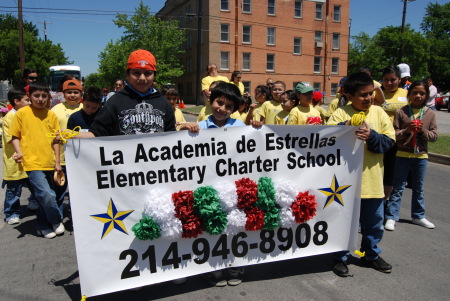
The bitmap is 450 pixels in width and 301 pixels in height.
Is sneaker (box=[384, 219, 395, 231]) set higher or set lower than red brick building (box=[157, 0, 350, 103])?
lower

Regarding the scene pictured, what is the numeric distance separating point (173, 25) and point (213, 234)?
38.1 metres

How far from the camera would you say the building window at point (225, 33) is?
120 feet

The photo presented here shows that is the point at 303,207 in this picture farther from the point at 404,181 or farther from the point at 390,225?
the point at 404,181

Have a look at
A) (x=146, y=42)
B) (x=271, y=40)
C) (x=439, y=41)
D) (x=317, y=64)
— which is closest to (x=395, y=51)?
(x=439, y=41)

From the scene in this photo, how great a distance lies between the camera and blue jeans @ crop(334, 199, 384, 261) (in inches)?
133

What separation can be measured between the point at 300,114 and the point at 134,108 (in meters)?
2.71

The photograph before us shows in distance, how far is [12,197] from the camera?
484 cm

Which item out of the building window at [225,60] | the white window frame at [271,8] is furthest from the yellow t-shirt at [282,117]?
the white window frame at [271,8]

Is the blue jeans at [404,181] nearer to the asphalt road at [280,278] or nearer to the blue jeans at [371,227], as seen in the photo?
the asphalt road at [280,278]

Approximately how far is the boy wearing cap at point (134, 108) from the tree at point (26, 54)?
3974 centimetres

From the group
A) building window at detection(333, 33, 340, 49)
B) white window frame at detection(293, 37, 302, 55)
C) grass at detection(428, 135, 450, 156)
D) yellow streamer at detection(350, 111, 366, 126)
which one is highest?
building window at detection(333, 33, 340, 49)

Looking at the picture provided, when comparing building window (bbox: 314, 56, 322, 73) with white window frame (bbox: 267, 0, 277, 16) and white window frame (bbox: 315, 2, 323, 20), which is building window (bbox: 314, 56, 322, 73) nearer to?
white window frame (bbox: 315, 2, 323, 20)

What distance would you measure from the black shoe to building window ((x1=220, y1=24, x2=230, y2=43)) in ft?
116

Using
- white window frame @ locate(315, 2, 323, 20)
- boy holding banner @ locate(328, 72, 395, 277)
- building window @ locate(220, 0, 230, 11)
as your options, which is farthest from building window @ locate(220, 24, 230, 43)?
boy holding banner @ locate(328, 72, 395, 277)
